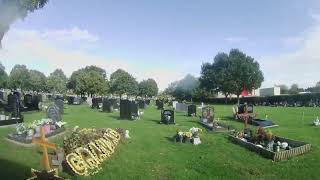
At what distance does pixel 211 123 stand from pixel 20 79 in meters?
98.1

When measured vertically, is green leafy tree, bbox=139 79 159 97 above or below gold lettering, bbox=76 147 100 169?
above

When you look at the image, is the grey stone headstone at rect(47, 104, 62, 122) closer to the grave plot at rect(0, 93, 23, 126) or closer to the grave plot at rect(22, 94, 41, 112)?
the grave plot at rect(0, 93, 23, 126)

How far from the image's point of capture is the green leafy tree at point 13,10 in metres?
29.4

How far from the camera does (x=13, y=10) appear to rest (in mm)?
30469

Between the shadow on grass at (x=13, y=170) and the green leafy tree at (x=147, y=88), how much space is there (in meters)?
130

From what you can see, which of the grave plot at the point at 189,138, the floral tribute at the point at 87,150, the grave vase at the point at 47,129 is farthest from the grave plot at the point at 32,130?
the grave plot at the point at 189,138

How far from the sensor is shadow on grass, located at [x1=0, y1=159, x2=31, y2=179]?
1400 cm

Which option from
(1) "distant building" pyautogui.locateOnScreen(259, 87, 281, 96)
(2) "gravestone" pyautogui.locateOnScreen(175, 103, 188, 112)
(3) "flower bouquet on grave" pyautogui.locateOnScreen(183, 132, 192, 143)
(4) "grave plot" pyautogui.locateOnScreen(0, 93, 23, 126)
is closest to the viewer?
(3) "flower bouquet on grave" pyautogui.locateOnScreen(183, 132, 192, 143)

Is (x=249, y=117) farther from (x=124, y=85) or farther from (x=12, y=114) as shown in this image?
(x=124, y=85)

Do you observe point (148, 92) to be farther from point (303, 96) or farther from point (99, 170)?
point (99, 170)

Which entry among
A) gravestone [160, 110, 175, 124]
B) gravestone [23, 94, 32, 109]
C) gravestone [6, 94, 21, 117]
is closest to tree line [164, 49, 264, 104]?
gravestone [23, 94, 32, 109]

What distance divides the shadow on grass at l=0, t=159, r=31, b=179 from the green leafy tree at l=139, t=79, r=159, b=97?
428ft

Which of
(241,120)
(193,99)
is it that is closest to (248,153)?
(241,120)

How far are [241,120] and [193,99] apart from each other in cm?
7612
